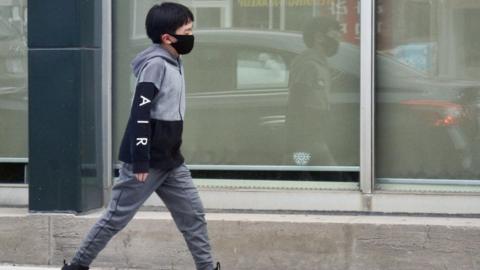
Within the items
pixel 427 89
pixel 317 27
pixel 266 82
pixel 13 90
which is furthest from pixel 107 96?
pixel 427 89

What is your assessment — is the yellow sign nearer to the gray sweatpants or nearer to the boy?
the boy

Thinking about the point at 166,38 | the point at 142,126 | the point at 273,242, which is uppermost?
the point at 166,38

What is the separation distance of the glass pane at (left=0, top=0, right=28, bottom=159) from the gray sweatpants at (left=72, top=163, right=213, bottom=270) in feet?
6.91

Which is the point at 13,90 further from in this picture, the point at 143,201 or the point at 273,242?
the point at 273,242

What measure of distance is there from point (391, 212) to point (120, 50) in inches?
96.2

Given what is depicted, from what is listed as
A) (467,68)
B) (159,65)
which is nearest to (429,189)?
(467,68)

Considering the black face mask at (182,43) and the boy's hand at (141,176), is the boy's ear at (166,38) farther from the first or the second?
the boy's hand at (141,176)

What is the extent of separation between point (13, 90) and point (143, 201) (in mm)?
2329

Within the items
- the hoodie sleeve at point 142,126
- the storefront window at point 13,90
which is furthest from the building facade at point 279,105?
the hoodie sleeve at point 142,126

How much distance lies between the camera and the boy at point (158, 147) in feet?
17.3

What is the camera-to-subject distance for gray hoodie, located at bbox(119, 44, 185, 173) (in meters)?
5.23

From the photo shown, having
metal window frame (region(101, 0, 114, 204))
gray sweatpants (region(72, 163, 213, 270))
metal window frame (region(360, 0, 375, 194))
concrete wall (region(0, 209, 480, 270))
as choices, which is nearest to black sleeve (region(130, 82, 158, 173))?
gray sweatpants (region(72, 163, 213, 270))

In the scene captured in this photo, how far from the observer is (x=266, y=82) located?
23.0 feet

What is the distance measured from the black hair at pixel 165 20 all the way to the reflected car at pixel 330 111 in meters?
1.57
